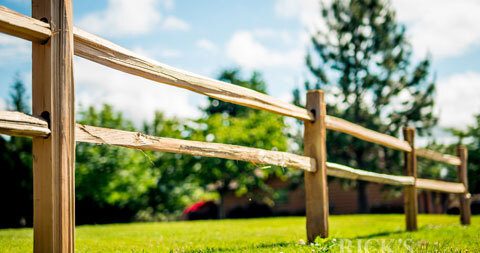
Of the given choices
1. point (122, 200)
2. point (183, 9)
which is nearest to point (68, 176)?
point (183, 9)

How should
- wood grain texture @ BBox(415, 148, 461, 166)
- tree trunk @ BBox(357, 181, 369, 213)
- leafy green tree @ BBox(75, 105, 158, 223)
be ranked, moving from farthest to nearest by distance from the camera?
tree trunk @ BBox(357, 181, 369, 213)
leafy green tree @ BBox(75, 105, 158, 223)
wood grain texture @ BBox(415, 148, 461, 166)

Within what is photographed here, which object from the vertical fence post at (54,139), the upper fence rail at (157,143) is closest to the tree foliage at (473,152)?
the upper fence rail at (157,143)

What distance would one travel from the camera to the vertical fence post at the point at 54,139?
3.14m

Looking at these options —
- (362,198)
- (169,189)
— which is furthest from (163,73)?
(169,189)

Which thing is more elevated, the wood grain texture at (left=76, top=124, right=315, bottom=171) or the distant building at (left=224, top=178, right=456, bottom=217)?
the wood grain texture at (left=76, top=124, right=315, bottom=171)

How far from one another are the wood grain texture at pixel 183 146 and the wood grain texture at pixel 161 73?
1.56 feet

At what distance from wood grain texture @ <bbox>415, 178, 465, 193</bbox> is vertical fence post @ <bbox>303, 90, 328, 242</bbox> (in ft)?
11.0

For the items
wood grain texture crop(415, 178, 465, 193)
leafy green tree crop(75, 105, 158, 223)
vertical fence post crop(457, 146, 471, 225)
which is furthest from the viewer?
leafy green tree crop(75, 105, 158, 223)

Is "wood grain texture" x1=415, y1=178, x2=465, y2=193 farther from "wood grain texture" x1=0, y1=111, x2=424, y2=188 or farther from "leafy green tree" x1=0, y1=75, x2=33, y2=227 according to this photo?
"leafy green tree" x1=0, y1=75, x2=33, y2=227

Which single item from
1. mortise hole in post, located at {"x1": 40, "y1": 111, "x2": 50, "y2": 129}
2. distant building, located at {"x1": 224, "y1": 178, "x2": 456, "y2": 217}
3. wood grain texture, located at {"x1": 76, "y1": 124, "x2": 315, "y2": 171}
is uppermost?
mortise hole in post, located at {"x1": 40, "y1": 111, "x2": 50, "y2": 129}

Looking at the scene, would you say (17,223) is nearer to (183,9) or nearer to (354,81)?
(183,9)

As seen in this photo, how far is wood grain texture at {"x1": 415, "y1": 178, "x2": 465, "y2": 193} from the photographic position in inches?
334

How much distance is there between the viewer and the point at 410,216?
8.23 metres

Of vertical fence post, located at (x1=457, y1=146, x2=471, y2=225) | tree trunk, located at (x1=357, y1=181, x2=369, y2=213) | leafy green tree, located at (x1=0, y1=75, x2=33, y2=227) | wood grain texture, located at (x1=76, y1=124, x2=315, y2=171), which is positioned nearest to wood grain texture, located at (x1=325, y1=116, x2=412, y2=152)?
wood grain texture, located at (x1=76, y1=124, x2=315, y2=171)
